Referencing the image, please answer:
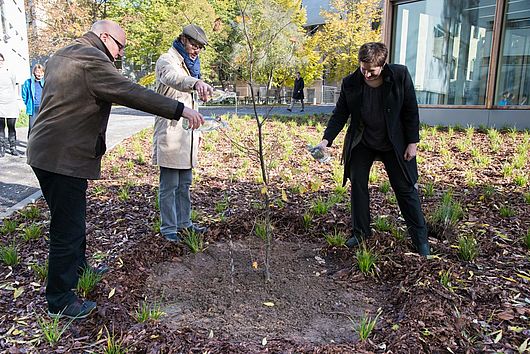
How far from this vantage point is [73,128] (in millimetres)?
2562

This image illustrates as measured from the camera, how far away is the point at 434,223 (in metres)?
4.13

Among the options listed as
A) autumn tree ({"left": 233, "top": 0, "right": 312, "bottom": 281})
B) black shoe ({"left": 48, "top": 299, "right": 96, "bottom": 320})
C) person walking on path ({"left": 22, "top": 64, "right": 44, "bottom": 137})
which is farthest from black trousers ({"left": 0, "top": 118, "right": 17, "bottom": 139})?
black shoe ({"left": 48, "top": 299, "right": 96, "bottom": 320})

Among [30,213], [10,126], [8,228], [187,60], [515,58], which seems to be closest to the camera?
[187,60]

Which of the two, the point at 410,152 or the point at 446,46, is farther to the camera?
the point at 446,46

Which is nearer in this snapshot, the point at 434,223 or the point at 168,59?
the point at 168,59

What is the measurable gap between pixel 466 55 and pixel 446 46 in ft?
2.30

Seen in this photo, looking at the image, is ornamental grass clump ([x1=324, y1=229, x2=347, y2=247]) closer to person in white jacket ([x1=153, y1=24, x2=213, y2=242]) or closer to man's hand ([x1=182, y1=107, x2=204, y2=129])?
person in white jacket ([x1=153, y1=24, x2=213, y2=242])

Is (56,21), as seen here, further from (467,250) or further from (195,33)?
(467,250)

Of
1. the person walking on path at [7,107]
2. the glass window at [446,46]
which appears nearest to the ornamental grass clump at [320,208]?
the person walking on path at [7,107]

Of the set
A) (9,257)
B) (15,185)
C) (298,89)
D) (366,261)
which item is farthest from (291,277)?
(298,89)

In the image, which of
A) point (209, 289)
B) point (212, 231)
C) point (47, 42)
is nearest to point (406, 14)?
point (212, 231)

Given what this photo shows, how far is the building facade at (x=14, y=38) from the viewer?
19812 millimetres

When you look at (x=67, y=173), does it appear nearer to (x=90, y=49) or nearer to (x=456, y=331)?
(x=90, y=49)

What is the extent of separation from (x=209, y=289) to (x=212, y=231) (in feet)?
3.33
